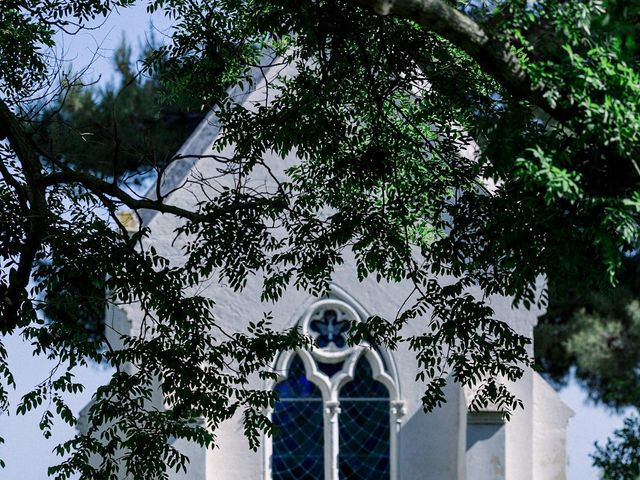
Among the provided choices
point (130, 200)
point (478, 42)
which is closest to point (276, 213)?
point (130, 200)

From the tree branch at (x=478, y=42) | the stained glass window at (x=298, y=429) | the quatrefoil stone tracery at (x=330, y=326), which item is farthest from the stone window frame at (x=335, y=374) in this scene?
the tree branch at (x=478, y=42)

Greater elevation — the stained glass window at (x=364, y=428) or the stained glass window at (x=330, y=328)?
the stained glass window at (x=330, y=328)

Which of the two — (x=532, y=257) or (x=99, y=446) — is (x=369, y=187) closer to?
(x=532, y=257)

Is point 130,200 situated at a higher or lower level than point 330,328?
lower

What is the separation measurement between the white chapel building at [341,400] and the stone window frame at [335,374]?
1 cm

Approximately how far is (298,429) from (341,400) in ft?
2.24

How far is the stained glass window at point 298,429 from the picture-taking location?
691 inches

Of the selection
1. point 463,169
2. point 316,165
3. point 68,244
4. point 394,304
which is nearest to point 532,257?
point 463,169

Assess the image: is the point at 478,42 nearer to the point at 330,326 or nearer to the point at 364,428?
the point at 330,326

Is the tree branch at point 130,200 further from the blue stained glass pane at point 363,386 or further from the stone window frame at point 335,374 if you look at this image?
the blue stained glass pane at point 363,386

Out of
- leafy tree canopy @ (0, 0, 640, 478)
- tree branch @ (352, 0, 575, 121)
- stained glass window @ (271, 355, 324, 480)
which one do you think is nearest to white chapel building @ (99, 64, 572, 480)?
stained glass window @ (271, 355, 324, 480)

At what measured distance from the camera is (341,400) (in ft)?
58.5

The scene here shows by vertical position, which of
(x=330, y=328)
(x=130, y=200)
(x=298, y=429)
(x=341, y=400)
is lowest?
(x=298, y=429)

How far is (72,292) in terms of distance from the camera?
11.7 m
